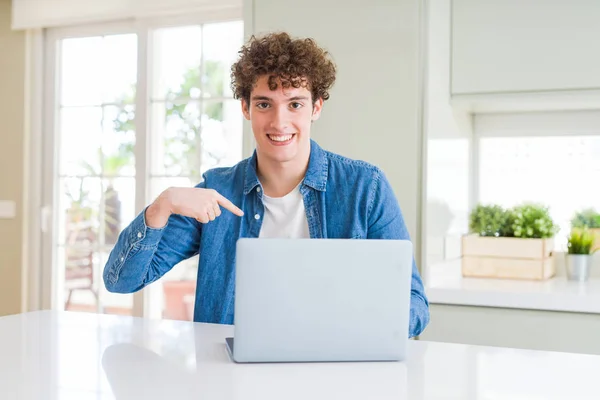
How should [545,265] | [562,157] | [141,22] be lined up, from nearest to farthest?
[545,265]
[562,157]
[141,22]

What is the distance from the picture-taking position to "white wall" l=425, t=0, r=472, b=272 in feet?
8.19

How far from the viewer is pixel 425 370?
118cm

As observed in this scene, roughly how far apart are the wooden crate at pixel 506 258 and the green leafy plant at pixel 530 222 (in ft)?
0.14

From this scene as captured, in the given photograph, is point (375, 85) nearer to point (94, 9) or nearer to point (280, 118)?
point (280, 118)

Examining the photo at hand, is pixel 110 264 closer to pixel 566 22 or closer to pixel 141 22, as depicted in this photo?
pixel 566 22

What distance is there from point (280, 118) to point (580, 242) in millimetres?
1545

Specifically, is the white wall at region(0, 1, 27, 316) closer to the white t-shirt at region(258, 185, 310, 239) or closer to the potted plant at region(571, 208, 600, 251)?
the white t-shirt at region(258, 185, 310, 239)

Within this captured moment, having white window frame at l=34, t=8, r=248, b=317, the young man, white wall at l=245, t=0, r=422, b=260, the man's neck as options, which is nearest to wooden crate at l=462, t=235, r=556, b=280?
white wall at l=245, t=0, r=422, b=260

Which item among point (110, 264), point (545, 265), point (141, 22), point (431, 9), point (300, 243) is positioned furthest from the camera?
point (141, 22)

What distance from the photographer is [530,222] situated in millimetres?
2730

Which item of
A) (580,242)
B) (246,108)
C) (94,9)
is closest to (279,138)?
A: (246,108)

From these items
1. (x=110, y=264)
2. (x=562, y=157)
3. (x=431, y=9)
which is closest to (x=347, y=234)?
(x=110, y=264)

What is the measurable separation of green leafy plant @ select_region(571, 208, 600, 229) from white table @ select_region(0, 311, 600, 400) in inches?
68.2

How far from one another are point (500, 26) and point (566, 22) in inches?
8.9
